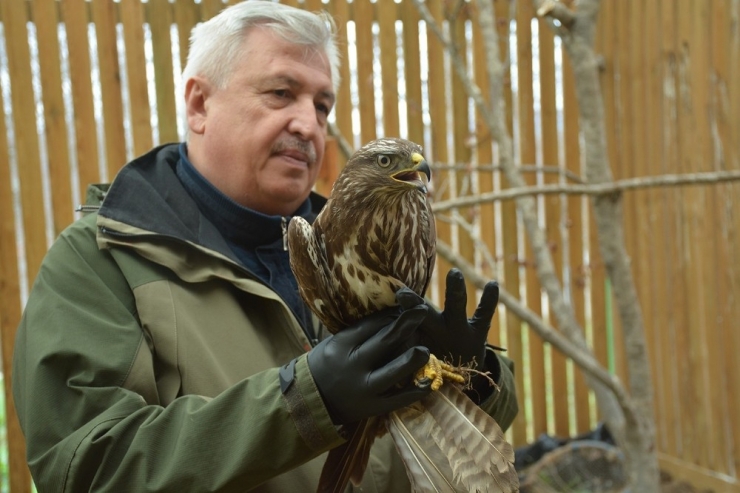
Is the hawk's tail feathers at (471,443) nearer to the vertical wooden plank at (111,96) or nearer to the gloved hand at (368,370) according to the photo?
the gloved hand at (368,370)

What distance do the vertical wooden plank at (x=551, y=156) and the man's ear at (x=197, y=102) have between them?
2880 millimetres

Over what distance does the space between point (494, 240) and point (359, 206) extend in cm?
306

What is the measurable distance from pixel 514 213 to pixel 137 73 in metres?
2.50

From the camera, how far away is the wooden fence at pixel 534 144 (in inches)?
154

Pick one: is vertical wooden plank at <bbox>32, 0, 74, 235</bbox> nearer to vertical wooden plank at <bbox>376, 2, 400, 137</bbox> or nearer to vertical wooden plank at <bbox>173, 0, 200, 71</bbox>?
vertical wooden plank at <bbox>173, 0, 200, 71</bbox>

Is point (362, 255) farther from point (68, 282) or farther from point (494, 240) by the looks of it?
point (494, 240)

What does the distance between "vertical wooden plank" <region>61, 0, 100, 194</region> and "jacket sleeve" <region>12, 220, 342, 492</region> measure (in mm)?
2375

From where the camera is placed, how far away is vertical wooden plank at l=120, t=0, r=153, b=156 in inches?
159

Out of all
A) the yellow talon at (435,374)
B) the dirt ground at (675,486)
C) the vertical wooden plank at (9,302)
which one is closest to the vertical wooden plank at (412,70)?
the vertical wooden plank at (9,302)

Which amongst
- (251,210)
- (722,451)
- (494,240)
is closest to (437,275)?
(494,240)

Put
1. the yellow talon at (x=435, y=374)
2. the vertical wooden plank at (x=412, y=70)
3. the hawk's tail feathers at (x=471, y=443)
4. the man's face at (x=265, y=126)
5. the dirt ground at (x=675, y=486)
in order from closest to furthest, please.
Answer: the hawk's tail feathers at (x=471, y=443) < the yellow talon at (x=435, y=374) < the man's face at (x=265, y=126) < the dirt ground at (x=675, y=486) < the vertical wooden plank at (x=412, y=70)

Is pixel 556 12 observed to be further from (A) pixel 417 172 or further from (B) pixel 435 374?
(B) pixel 435 374

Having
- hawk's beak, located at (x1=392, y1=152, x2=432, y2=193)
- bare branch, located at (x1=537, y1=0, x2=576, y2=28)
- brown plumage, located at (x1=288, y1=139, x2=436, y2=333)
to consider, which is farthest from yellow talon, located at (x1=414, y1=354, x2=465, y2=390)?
bare branch, located at (x1=537, y1=0, x2=576, y2=28)

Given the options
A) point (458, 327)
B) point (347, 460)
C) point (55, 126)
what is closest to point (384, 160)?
point (458, 327)
